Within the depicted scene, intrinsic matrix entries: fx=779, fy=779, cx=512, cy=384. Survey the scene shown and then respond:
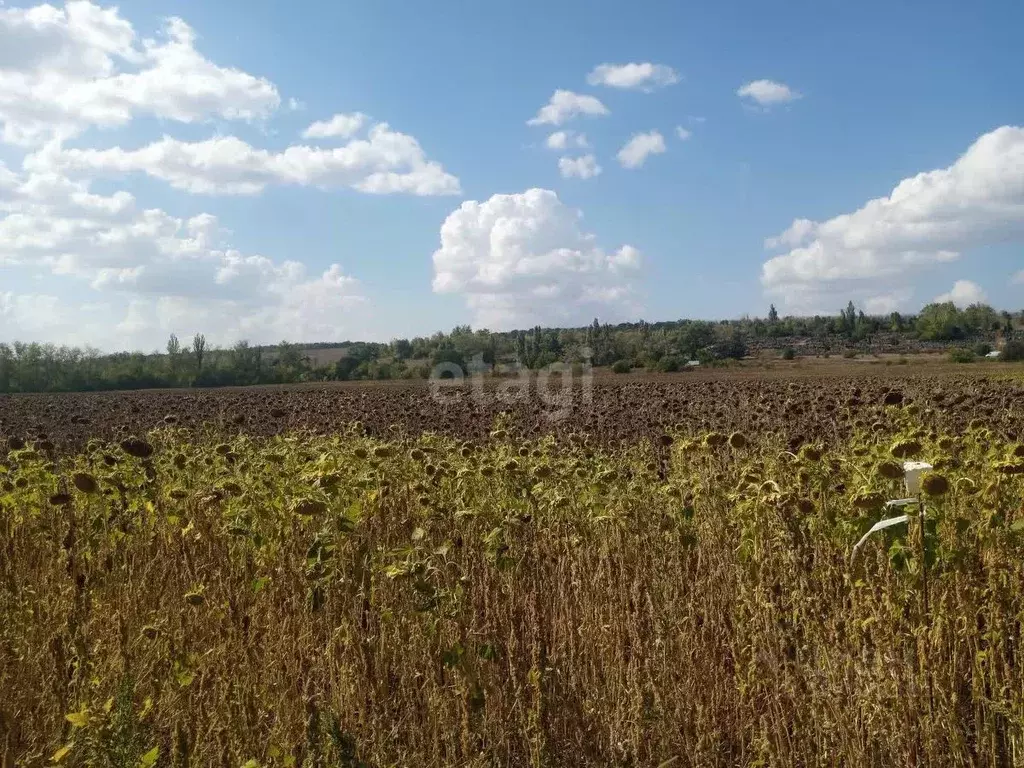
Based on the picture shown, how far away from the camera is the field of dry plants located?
283 cm

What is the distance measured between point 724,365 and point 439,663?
54356 millimetres

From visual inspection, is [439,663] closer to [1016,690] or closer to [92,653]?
[92,653]

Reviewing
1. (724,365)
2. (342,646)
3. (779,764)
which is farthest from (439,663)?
(724,365)

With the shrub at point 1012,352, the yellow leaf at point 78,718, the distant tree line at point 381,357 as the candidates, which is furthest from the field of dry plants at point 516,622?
the shrub at point 1012,352

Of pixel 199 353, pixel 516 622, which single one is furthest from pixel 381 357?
pixel 516 622

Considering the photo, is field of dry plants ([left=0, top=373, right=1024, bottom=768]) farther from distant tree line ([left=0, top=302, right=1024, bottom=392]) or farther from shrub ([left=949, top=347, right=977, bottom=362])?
shrub ([left=949, top=347, right=977, bottom=362])

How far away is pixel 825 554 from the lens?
362cm

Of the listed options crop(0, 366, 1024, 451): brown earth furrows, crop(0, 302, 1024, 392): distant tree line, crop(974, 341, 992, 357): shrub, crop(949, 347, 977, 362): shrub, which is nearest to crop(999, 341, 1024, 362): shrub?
crop(974, 341, 992, 357): shrub

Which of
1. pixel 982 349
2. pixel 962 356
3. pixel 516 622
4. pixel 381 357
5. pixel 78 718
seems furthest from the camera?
pixel 381 357

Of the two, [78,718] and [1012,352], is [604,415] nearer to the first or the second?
[78,718]

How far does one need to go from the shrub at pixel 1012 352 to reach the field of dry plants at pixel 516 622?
5307 cm

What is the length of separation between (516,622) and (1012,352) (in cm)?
5614

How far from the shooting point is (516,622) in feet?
12.3

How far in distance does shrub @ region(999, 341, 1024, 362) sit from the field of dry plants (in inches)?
2089
